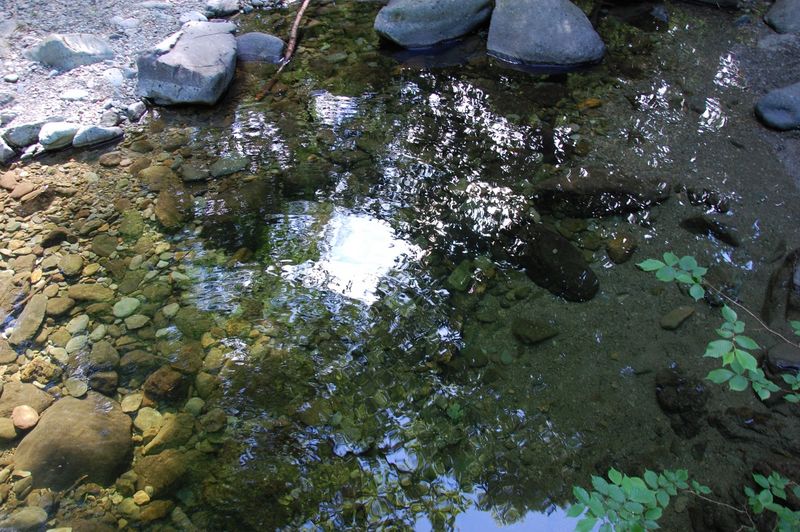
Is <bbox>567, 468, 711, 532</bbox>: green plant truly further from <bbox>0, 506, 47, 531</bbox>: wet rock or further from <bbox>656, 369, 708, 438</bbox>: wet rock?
<bbox>0, 506, 47, 531</bbox>: wet rock

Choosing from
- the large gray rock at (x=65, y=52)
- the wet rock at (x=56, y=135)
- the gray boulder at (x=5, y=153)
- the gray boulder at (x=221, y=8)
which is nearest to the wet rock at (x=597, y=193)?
the wet rock at (x=56, y=135)

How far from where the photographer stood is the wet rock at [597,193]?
350cm

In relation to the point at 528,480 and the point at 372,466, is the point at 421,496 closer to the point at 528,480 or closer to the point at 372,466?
the point at 372,466

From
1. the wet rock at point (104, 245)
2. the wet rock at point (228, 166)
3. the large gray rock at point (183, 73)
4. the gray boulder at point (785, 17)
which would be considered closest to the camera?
the wet rock at point (104, 245)

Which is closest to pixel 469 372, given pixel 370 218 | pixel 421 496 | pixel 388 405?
pixel 388 405

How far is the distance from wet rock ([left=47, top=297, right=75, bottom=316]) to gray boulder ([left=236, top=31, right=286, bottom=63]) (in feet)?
9.45

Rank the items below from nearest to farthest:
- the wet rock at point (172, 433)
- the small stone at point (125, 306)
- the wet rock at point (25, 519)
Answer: the wet rock at point (25, 519) → the wet rock at point (172, 433) → the small stone at point (125, 306)

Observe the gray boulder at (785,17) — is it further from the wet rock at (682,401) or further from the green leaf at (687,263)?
the green leaf at (687,263)

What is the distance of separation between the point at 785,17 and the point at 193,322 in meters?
5.97

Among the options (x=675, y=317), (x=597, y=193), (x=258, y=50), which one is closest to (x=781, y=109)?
(x=597, y=193)

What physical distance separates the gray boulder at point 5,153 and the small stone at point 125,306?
1.82m

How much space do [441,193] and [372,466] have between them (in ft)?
6.34

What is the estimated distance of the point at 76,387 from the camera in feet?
8.87

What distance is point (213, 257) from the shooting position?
3328mm
